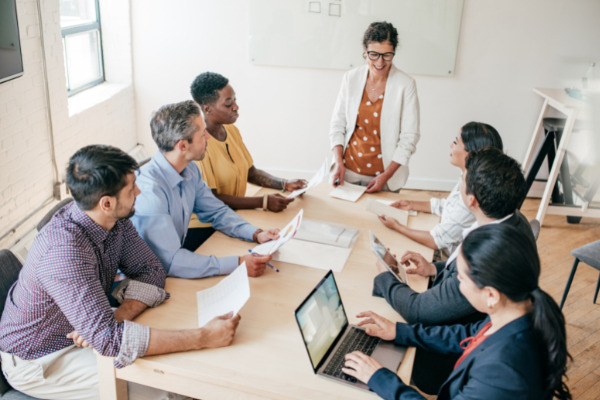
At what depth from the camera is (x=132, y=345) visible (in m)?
1.49

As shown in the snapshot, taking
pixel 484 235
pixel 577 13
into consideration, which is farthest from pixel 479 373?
pixel 577 13

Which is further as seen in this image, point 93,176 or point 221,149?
point 221,149

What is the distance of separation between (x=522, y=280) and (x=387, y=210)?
132 cm

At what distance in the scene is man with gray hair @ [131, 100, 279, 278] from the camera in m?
1.93

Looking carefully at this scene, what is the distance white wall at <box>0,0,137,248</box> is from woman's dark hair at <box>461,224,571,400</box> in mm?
2542

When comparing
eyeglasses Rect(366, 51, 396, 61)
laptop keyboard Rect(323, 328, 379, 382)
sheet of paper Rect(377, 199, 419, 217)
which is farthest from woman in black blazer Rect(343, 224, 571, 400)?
eyeglasses Rect(366, 51, 396, 61)

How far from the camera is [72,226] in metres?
1.57

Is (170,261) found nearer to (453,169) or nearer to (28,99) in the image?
(28,99)

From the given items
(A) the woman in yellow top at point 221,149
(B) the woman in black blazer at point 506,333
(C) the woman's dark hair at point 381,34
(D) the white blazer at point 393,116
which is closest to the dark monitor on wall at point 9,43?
(A) the woman in yellow top at point 221,149

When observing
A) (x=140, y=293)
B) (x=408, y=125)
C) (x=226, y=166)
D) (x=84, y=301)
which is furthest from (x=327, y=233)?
(x=84, y=301)

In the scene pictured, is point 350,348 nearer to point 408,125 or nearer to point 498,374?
point 498,374

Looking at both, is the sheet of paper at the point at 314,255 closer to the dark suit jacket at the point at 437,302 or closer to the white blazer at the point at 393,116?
the dark suit jacket at the point at 437,302

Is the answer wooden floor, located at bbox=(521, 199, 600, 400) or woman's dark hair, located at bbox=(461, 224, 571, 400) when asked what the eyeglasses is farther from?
wooden floor, located at bbox=(521, 199, 600, 400)

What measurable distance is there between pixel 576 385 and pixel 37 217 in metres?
3.06
